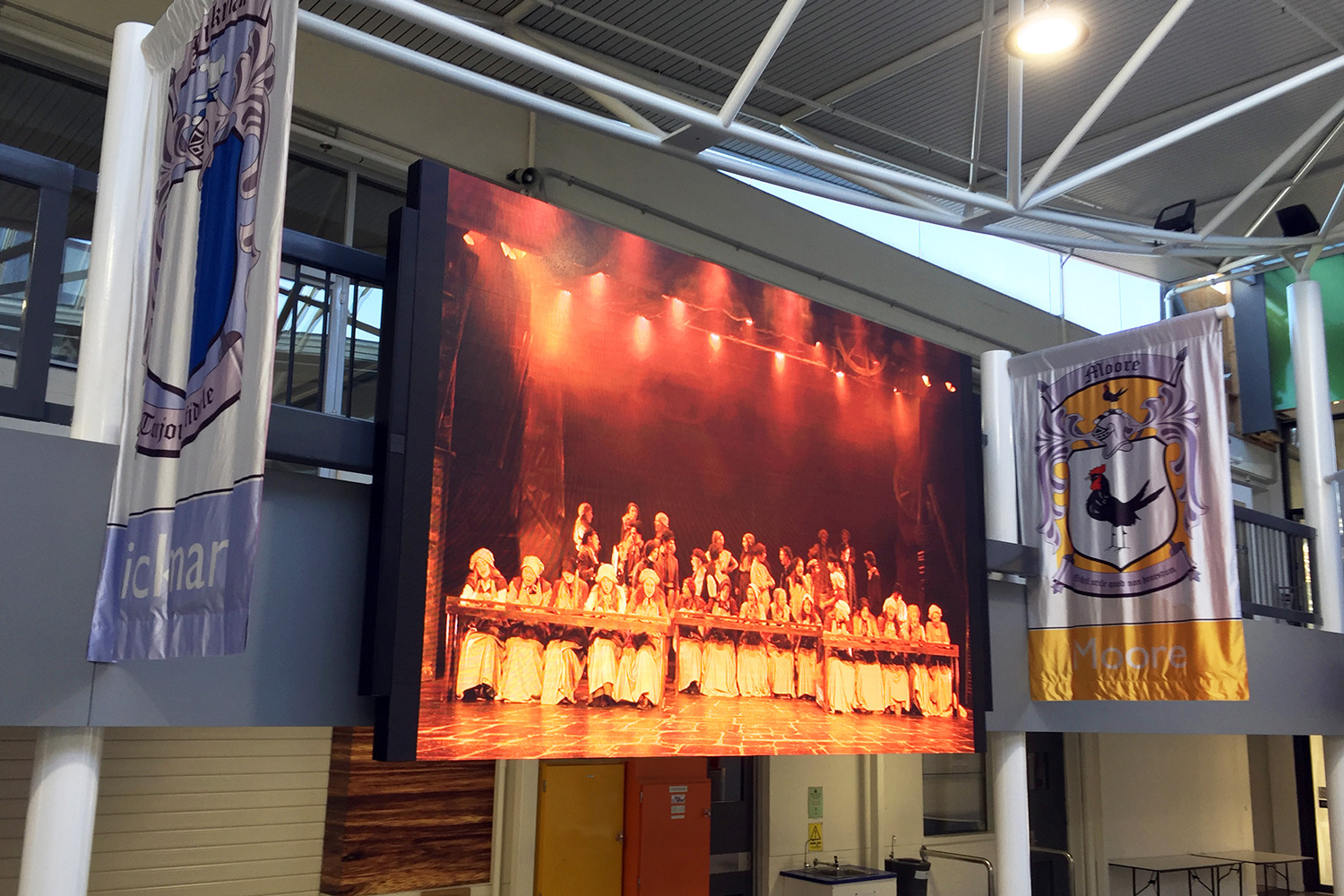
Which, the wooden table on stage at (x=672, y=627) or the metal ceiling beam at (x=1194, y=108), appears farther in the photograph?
the metal ceiling beam at (x=1194, y=108)

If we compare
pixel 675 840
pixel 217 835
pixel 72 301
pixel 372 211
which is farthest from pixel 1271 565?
pixel 72 301

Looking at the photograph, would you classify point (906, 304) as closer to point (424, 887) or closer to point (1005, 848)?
point (1005, 848)

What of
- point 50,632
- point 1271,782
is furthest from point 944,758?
point 50,632

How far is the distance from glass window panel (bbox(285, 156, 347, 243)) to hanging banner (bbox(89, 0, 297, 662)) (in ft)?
14.7

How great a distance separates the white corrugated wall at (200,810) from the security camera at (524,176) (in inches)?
181

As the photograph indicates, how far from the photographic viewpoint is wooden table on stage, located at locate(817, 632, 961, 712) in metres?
6.52

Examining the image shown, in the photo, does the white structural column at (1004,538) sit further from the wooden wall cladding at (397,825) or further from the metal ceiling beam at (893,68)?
the wooden wall cladding at (397,825)

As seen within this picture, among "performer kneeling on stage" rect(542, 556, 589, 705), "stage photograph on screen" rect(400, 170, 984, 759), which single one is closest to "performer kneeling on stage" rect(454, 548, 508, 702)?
"stage photograph on screen" rect(400, 170, 984, 759)

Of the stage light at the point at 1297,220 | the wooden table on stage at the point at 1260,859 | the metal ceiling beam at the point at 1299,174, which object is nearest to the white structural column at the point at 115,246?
the metal ceiling beam at the point at 1299,174

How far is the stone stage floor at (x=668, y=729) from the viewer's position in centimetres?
485

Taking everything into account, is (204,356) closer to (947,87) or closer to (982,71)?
(982,71)

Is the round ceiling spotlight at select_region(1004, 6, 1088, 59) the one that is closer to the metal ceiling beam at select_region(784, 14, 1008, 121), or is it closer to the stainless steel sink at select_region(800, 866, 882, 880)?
the metal ceiling beam at select_region(784, 14, 1008, 121)

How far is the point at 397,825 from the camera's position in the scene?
8.59m

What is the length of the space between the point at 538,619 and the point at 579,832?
4635mm
